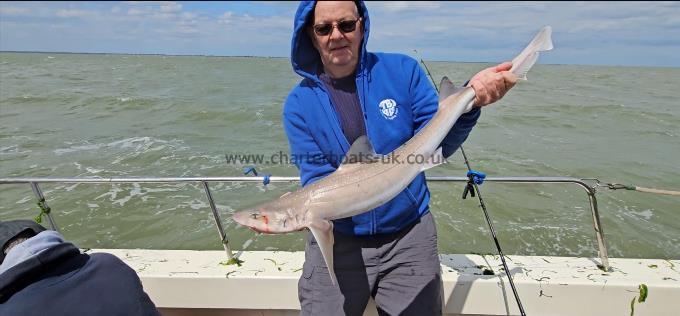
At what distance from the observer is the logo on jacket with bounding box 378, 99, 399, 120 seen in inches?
103

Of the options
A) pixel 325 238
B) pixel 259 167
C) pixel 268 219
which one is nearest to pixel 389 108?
pixel 325 238

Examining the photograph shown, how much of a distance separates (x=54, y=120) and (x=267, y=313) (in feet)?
59.2

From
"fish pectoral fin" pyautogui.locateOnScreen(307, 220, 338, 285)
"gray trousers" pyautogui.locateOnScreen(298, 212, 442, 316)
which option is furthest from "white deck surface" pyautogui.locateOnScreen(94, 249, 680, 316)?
"fish pectoral fin" pyautogui.locateOnScreen(307, 220, 338, 285)

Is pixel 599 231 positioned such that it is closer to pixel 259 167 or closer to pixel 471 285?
pixel 471 285

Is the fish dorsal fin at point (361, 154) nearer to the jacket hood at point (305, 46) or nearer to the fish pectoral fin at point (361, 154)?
the fish pectoral fin at point (361, 154)

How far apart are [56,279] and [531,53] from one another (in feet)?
8.95

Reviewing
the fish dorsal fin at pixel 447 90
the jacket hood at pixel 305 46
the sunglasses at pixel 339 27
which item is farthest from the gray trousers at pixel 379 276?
the sunglasses at pixel 339 27

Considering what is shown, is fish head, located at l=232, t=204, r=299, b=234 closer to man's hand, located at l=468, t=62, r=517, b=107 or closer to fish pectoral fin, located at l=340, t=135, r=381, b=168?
fish pectoral fin, located at l=340, t=135, r=381, b=168

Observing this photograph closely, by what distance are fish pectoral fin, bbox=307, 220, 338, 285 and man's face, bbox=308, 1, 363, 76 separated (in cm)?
98

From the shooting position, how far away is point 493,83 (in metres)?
2.50

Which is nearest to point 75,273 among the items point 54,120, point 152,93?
point 54,120

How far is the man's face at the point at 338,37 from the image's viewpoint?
255cm

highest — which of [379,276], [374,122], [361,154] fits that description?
[374,122]

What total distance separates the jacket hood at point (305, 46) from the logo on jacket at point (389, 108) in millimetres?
271
